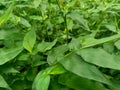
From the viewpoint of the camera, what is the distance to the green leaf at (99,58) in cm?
70

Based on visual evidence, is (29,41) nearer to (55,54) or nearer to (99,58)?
(55,54)

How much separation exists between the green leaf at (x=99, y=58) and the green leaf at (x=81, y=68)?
0.01 meters

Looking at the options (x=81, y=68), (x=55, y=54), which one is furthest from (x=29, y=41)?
(x=81, y=68)

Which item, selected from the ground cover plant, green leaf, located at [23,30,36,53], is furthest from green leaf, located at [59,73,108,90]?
green leaf, located at [23,30,36,53]

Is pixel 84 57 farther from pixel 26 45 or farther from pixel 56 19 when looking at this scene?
pixel 56 19

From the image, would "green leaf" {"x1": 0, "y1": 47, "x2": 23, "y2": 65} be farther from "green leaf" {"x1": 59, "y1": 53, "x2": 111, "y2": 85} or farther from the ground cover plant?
"green leaf" {"x1": 59, "y1": 53, "x2": 111, "y2": 85}

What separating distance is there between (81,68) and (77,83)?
6cm

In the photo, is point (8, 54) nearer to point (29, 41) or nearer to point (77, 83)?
point (29, 41)

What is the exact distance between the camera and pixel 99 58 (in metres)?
0.72

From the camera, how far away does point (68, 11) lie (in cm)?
98

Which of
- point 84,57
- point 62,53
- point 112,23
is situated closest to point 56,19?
point 112,23

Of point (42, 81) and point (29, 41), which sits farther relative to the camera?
point (29, 41)

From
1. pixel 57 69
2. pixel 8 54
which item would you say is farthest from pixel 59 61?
pixel 8 54

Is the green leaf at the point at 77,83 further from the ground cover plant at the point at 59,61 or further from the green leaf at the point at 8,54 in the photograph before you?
the green leaf at the point at 8,54
